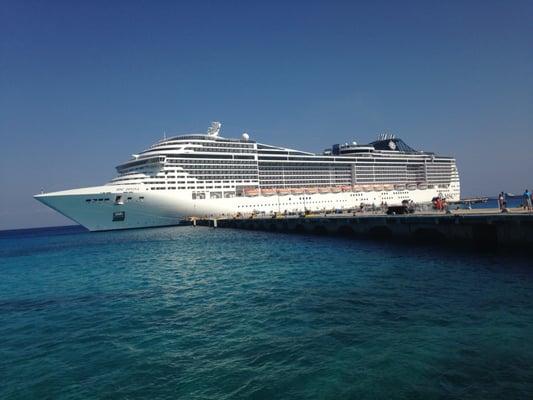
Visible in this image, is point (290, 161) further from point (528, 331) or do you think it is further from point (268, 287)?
point (528, 331)

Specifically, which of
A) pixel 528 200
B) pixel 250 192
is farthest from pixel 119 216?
pixel 528 200

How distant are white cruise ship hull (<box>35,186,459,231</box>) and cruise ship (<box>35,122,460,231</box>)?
0.50ft

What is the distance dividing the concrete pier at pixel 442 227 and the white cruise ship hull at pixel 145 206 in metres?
23.9

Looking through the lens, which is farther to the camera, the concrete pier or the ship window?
the ship window

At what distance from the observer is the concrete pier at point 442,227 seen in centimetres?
2567

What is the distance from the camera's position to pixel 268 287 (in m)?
18.2

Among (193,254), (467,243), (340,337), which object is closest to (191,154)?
(193,254)

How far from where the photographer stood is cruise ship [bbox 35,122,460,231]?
65.5 meters

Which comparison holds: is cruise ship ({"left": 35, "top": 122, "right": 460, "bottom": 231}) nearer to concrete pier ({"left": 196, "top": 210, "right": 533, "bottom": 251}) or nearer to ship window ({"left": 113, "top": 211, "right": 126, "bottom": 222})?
ship window ({"left": 113, "top": 211, "right": 126, "bottom": 222})

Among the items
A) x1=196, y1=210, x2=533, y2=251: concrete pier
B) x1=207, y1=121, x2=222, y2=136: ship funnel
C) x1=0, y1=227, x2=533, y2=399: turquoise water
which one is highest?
x1=207, y1=121, x2=222, y2=136: ship funnel

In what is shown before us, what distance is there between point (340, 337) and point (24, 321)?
13.1 metres

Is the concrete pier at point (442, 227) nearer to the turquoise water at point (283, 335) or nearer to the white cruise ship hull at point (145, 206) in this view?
the turquoise water at point (283, 335)

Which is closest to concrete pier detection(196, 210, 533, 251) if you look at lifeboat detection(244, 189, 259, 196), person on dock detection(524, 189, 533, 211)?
person on dock detection(524, 189, 533, 211)

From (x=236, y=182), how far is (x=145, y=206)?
68.5ft
